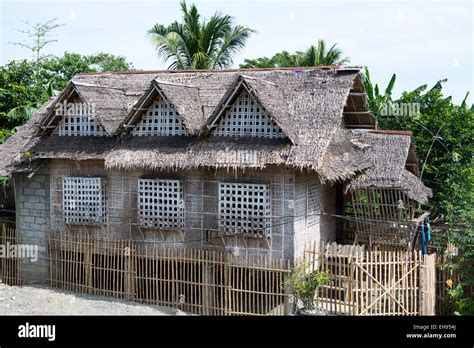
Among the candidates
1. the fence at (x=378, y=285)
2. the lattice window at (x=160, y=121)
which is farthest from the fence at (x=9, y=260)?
the fence at (x=378, y=285)

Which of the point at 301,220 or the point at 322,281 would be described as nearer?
the point at 322,281

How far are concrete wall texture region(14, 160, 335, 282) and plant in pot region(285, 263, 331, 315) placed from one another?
662mm

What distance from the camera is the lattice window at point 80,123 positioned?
54.4 ft

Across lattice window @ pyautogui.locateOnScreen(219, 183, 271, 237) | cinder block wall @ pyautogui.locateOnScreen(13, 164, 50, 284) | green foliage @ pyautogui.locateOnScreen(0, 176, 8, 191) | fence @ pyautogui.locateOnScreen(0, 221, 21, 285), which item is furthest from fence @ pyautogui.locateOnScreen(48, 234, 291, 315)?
green foliage @ pyautogui.locateOnScreen(0, 176, 8, 191)

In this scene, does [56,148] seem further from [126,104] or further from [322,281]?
[322,281]

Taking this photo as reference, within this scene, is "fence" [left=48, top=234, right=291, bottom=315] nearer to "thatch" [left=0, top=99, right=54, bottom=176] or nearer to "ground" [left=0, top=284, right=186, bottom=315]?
"ground" [left=0, top=284, right=186, bottom=315]

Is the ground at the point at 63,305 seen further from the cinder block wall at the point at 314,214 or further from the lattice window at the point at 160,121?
the lattice window at the point at 160,121

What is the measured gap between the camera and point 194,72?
18562 mm

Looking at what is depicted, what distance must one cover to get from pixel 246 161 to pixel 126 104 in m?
5.27

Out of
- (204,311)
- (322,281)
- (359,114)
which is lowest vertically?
(204,311)

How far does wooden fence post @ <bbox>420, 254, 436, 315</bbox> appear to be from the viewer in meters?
13.7

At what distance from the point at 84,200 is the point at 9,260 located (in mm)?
4089
